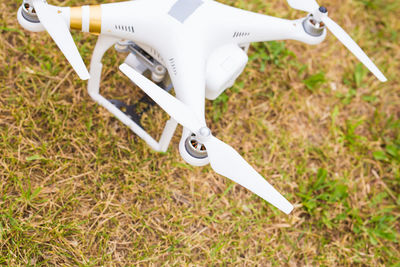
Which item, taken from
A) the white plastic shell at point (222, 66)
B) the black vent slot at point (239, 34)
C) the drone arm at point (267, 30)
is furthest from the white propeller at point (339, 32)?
the white plastic shell at point (222, 66)

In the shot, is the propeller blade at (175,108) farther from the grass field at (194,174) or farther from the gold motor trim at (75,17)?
the grass field at (194,174)

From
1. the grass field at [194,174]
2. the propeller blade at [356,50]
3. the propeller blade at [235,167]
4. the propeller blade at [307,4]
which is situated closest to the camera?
the propeller blade at [235,167]

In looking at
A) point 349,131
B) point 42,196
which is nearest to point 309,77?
point 349,131

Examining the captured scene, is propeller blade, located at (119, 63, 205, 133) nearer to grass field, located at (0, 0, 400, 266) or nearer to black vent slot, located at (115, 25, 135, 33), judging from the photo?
black vent slot, located at (115, 25, 135, 33)

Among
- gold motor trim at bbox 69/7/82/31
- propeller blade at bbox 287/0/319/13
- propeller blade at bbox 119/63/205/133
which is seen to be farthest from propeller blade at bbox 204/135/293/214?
propeller blade at bbox 287/0/319/13

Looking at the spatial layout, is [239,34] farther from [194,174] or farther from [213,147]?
[194,174]

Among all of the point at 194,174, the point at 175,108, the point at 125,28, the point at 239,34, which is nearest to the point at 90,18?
the point at 125,28
